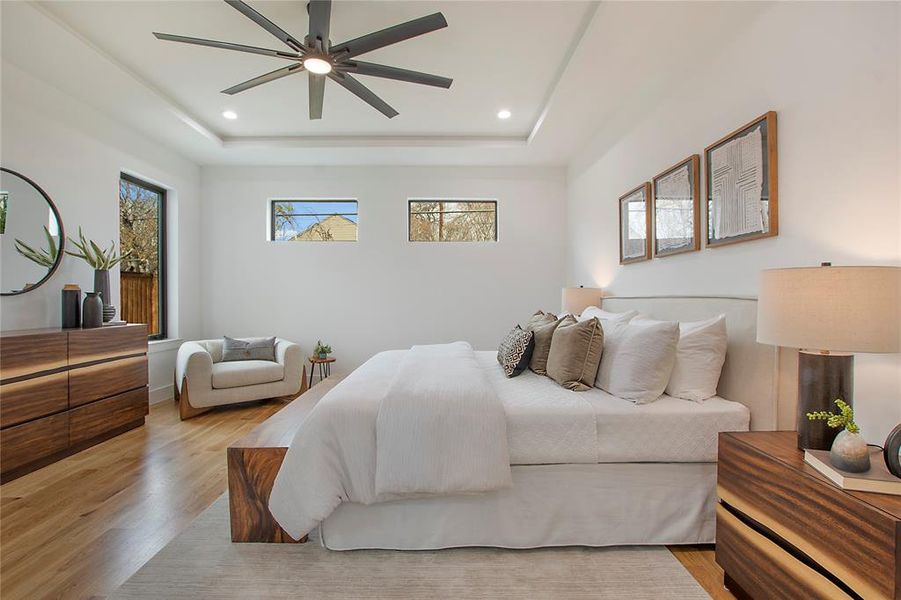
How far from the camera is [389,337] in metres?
5.04

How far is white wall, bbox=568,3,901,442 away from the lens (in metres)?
1.49

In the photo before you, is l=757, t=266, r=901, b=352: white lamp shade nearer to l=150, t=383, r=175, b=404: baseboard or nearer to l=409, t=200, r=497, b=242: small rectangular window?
l=409, t=200, r=497, b=242: small rectangular window

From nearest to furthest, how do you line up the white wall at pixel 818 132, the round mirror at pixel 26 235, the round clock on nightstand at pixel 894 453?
the round clock on nightstand at pixel 894 453, the white wall at pixel 818 132, the round mirror at pixel 26 235

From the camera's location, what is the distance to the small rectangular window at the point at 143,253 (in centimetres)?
406

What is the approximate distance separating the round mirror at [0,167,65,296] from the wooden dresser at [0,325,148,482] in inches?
16.5

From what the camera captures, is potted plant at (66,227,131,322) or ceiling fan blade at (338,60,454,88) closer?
ceiling fan blade at (338,60,454,88)

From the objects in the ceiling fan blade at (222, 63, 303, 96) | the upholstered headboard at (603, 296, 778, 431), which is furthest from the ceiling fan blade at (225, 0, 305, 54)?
the upholstered headboard at (603, 296, 778, 431)

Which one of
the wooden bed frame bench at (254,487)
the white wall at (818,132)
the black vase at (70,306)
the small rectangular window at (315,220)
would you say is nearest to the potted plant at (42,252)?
the black vase at (70,306)

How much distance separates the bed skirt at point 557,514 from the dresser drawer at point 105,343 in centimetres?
242

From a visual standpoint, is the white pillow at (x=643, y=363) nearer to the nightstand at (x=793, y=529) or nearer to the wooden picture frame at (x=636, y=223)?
the nightstand at (x=793, y=529)

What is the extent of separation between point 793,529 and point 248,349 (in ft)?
14.6

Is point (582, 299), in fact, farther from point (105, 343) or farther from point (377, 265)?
point (105, 343)

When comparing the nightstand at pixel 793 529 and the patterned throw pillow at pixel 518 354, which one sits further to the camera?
the patterned throw pillow at pixel 518 354

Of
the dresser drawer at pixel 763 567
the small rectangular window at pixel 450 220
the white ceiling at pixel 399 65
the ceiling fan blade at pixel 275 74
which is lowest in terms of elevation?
the dresser drawer at pixel 763 567
